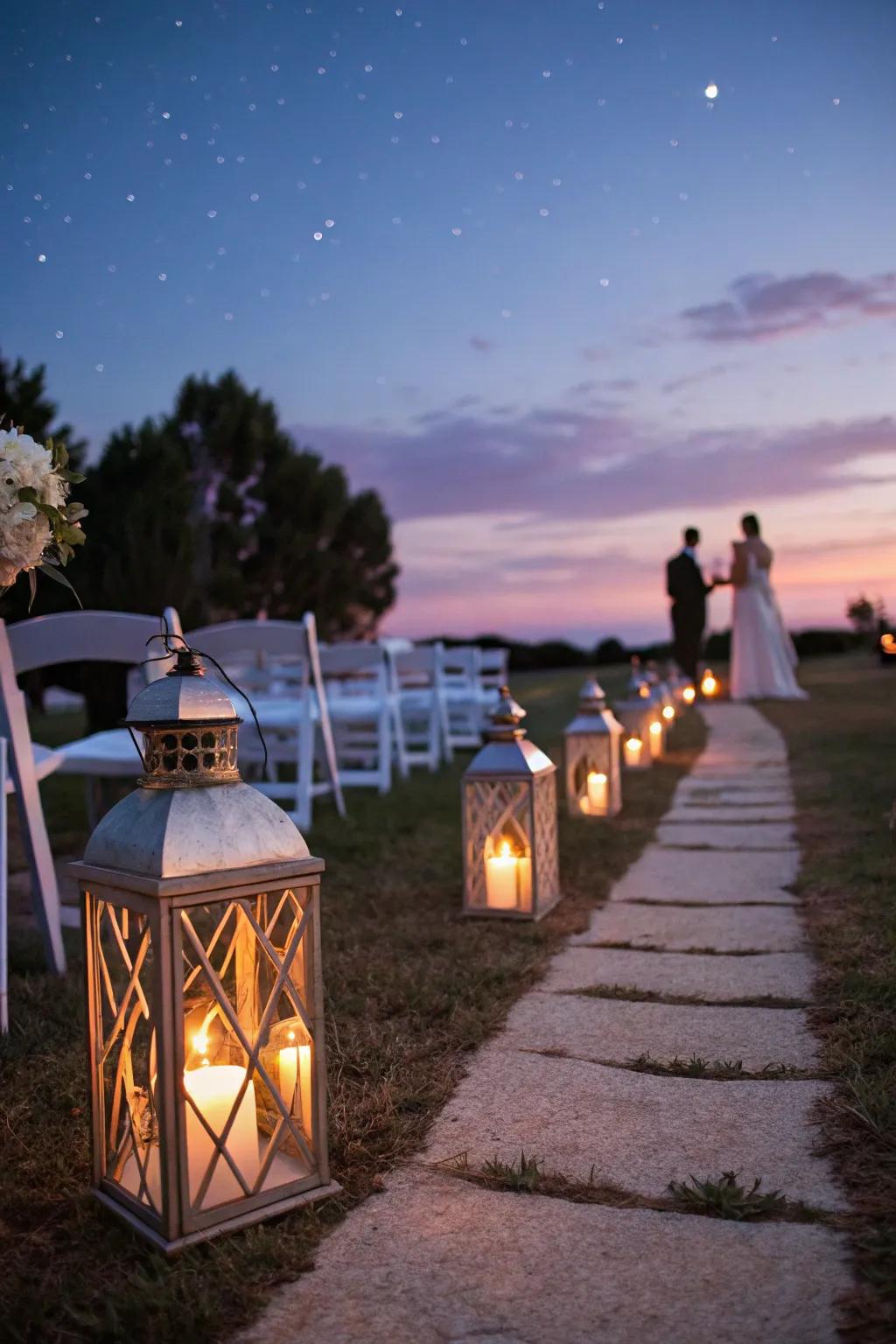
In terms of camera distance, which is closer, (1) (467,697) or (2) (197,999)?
(2) (197,999)

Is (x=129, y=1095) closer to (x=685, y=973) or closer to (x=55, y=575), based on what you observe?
(x=55, y=575)

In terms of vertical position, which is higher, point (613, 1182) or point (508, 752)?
point (508, 752)

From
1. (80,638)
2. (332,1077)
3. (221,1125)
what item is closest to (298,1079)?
(221,1125)

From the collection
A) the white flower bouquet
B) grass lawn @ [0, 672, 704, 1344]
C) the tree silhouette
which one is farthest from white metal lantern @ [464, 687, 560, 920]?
the tree silhouette

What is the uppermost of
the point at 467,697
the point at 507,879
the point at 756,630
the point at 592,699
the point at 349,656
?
the point at 756,630

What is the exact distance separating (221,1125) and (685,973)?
1.57m

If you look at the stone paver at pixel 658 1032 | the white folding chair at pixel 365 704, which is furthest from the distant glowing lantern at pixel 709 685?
the stone paver at pixel 658 1032

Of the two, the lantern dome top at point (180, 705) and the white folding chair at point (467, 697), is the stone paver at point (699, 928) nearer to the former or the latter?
the lantern dome top at point (180, 705)

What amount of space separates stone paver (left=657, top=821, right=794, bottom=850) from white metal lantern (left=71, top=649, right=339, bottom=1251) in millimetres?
3250

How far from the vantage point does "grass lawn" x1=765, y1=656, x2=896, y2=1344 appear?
1.39 m

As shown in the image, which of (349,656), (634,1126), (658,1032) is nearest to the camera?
(634,1126)

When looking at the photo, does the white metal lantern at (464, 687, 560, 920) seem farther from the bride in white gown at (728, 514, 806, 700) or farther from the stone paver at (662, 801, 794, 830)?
the bride in white gown at (728, 514, 806, 700)

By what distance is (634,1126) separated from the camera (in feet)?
5.95

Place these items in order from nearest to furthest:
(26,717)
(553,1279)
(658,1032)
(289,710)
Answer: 1. (553,1279)
2. (658,1032)
3. (26,717)
4. (289,710)
